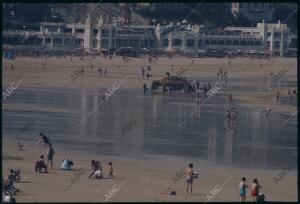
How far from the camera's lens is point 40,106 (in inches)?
1737

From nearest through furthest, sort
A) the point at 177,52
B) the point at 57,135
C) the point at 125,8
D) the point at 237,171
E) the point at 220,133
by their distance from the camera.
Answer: the point at 237,171
the point at 57,135
the point at 220,133
the point at 177,52
the point at 125,8

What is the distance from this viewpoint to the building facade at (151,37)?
101500 mm

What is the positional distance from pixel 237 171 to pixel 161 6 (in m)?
102

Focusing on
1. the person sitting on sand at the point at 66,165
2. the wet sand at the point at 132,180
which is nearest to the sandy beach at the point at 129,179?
the wet sand at the point at 132,180

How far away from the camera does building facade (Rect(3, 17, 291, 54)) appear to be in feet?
333

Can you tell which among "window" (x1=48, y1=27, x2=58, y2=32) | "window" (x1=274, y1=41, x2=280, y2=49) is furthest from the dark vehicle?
"window" (x1=274, y1=41, x2=280, y2=49)

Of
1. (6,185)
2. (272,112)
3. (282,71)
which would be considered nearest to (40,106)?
(272,112)

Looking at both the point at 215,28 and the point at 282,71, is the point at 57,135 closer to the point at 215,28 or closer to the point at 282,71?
the point at 282,71

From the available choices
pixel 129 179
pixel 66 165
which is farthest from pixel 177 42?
pixel 129 179

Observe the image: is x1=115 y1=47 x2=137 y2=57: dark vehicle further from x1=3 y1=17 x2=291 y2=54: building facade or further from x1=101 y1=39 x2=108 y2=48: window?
x1=101 y1=39 x2=108 y2=48: window

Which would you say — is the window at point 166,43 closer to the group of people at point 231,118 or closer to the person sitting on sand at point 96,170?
the group of people at point 231,118

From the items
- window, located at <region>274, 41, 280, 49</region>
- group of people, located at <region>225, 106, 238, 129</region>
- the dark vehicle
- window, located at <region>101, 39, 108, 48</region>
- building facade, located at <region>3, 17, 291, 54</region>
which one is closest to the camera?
group of people, located at <region>225, 106, 238, 129</region>

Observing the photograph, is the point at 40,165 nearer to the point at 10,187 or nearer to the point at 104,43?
the point at 10,187

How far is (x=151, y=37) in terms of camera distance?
11075 cm
